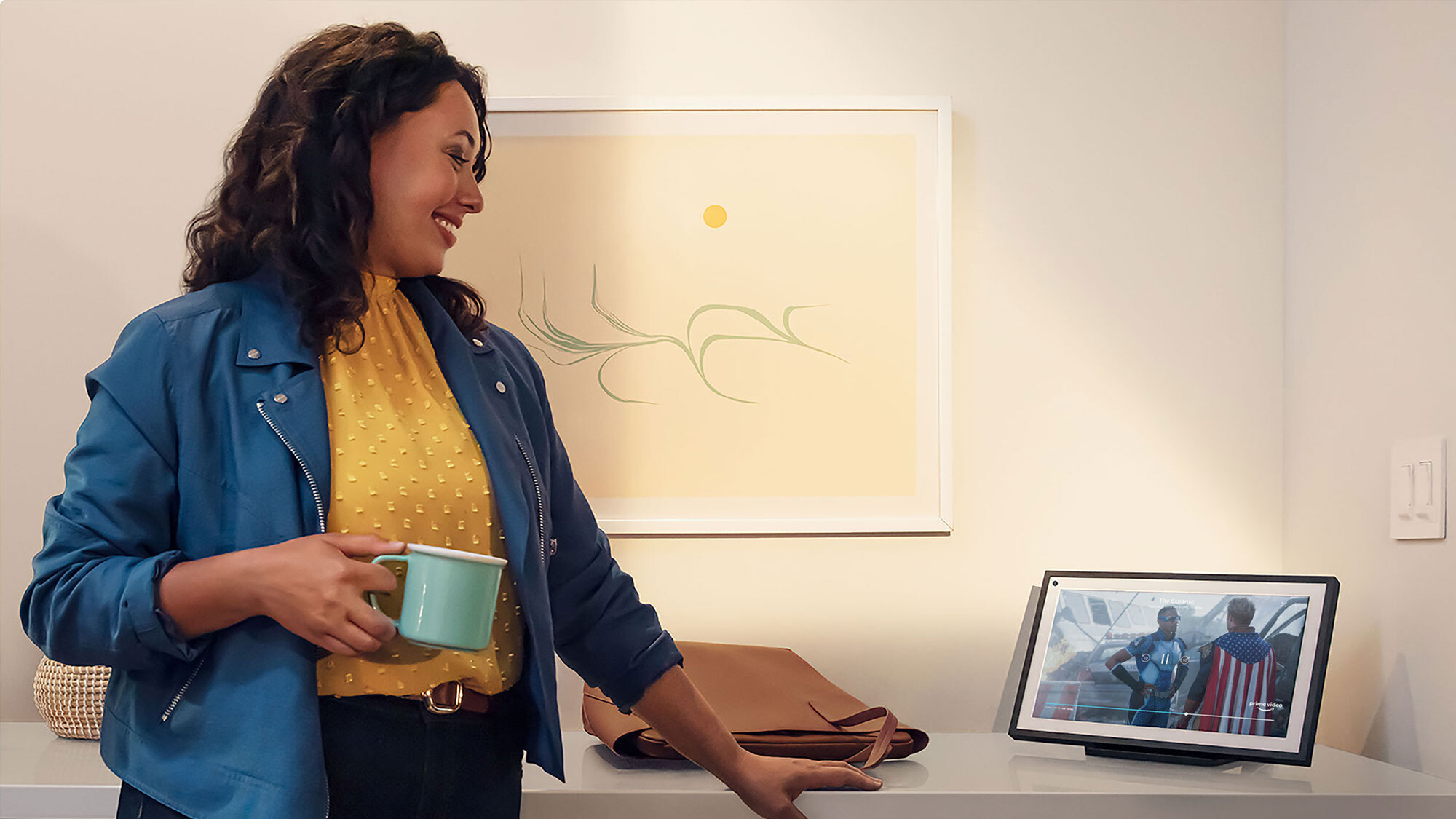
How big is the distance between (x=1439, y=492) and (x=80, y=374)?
6.09 feet

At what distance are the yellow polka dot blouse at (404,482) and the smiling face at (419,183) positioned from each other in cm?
4

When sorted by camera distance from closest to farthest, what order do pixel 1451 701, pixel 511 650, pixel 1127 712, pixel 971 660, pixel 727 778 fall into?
1. pixel 511 650
2. pixel 727 778
3. pixel 1451 701
4. pixel 1127 712
5. pixel 971 660

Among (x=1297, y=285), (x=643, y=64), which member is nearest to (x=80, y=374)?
(x=643, y=64)

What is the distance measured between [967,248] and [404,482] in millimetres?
1108

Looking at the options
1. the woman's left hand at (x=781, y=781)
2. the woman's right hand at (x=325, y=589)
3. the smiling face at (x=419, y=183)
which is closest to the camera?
the woman's right hand at (x=325, y=589)

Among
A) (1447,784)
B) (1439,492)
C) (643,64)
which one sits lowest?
(1447,784)

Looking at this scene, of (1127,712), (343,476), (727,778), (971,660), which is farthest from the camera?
(971,660)

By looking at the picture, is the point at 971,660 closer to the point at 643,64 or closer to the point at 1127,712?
the point at 1127,712

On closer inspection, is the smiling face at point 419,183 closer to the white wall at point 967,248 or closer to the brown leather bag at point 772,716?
the brown leather bag at point 772,716

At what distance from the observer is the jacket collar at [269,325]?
908mm

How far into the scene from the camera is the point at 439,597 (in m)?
0.81

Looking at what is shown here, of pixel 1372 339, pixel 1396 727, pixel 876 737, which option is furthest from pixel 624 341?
pixel 1396 727

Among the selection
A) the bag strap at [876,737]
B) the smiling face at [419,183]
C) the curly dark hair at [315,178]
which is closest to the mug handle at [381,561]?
the curly dark hair at [315,178]

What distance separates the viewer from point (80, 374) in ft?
5.69
